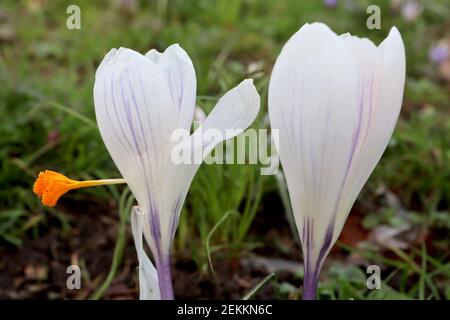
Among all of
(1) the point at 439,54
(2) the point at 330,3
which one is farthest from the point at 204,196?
(2) the point at 330,3

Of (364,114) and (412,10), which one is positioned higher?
(412,10)

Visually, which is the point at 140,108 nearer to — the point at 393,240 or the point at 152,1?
the point at 393,240

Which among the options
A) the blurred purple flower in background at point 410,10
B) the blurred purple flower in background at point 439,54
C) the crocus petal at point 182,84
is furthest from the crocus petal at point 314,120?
the blurred purple flower in background at point 410,10

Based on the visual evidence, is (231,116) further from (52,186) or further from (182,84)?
(52,186)

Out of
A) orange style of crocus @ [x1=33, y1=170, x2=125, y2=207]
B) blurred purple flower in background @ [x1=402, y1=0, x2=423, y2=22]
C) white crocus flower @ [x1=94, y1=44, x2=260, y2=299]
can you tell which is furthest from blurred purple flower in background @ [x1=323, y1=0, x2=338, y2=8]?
orange style of crocus @ [x1=33, y1=170, x2=125, y2=207]

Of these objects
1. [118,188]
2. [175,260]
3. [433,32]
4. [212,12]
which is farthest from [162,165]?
[433,32]

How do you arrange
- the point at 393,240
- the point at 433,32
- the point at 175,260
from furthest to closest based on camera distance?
the point at 433,32 → the point at 393,240 → the point at 175,260
